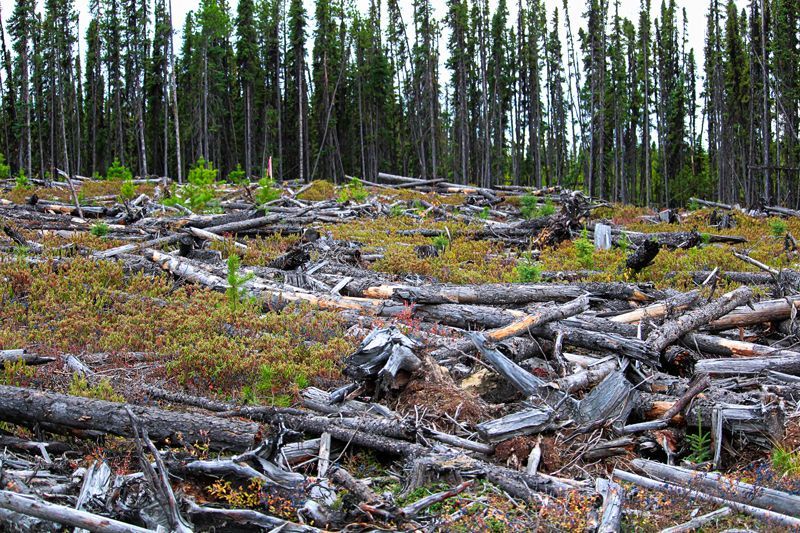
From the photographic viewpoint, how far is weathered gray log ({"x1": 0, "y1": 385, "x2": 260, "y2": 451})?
4.83 meters

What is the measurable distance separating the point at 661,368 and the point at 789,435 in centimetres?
200

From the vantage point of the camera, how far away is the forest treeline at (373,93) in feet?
145

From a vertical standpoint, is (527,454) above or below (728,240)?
below

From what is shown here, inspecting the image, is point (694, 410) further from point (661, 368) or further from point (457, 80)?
point (457, 80)

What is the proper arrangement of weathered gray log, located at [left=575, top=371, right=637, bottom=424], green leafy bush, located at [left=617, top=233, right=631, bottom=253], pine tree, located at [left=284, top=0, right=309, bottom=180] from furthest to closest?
pine tree, located at [left=284, top=0, right=309, bottom=180] → green leafy bush, located at [left=617, top=233, right=631, bottom=253] → weathered gray log, located at [left=575, top=371, right=637, bottom=424]

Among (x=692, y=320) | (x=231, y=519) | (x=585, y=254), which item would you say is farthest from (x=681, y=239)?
(x=231, y=519)

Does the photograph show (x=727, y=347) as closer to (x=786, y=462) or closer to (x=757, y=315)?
(x=757, y=315)

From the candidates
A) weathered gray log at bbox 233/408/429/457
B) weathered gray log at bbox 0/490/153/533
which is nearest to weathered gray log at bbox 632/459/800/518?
weathered gray log at bbox 233/408/429/457

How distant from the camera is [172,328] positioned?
27.2ft

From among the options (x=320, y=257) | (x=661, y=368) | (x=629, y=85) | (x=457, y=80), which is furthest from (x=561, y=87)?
(x=661, y=368)

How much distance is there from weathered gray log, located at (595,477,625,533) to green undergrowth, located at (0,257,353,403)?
3.04 m

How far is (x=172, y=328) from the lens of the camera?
8297mm

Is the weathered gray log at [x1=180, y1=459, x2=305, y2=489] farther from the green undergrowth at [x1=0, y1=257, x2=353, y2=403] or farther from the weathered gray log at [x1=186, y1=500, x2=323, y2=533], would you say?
the green undergrowth at [x1=0, y1=257, x2=353, y2=403]

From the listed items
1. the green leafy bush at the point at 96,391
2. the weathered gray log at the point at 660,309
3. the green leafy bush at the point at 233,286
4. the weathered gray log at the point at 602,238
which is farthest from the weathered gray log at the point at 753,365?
the weathered gray log at the point at 602,238
